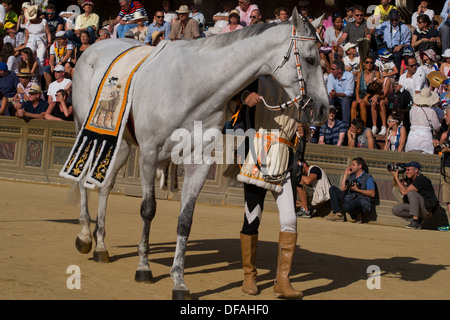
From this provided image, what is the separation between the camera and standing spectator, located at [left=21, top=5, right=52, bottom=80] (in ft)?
66.1

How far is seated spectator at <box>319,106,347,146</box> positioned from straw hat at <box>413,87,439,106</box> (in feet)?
5.03

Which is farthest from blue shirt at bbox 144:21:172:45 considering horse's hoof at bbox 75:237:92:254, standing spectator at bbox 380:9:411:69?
horse's hoof at bbox 75:237:92:254

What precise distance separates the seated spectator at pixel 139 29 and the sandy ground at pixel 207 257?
8018 mm

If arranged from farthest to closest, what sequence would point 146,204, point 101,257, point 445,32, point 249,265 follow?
point 445,32
point 101,257
point 146,204
point 249,265

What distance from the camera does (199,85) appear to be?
21.3 ft

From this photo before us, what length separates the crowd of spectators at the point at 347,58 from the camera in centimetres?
1438

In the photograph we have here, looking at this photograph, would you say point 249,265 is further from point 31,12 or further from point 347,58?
point 31,12

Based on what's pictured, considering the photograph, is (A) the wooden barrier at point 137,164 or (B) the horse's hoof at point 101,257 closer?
(B) the horse's hoof at point 101,257

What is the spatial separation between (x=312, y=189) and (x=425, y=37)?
5787 mm

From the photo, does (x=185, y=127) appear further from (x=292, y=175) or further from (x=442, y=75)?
(x=442, y=75)

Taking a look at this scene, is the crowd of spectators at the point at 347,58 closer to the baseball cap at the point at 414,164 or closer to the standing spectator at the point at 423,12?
the standing spectator at the point at 423,12

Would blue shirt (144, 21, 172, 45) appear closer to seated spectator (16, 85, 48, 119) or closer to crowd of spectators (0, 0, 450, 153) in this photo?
crowd of spectators (0, 0, 450, 153)

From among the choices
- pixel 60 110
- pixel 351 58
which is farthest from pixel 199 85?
pixel 351 58

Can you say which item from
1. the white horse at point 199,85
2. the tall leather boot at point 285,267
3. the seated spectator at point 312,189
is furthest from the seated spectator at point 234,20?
the tall leather boot at point 285,267
